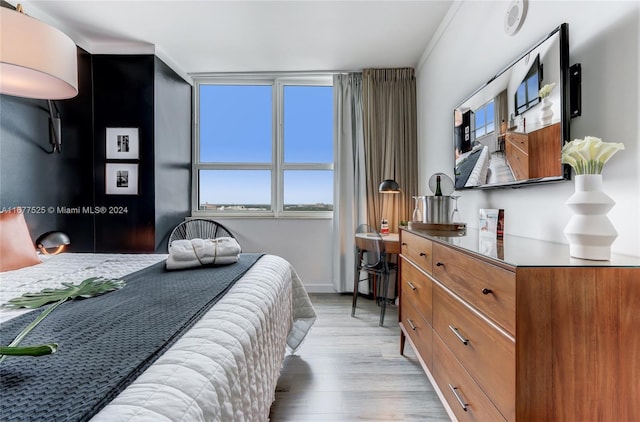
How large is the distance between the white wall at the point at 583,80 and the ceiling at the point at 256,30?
59 centimetres

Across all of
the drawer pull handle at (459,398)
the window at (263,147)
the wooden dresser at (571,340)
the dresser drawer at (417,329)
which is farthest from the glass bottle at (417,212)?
the window at (263,147)

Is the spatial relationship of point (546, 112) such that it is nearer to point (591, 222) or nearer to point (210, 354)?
point (591, 222)

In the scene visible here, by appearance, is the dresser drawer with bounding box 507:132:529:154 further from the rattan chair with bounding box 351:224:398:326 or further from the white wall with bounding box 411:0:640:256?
the rattan chair with bounding box 351:224:398:326

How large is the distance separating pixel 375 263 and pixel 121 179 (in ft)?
8.82

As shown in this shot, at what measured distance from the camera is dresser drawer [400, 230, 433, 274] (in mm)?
1492

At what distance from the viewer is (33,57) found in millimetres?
1301

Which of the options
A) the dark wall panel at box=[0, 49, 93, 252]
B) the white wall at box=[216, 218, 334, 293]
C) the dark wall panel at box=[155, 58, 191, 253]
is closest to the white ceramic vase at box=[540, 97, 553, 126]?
the white wall at box=[216, 218, 334, 293]

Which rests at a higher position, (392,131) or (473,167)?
(392,131)

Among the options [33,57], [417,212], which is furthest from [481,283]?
[33,57]

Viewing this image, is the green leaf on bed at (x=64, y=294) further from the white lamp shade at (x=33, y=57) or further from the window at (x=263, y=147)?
the window at (x=263, y=147)

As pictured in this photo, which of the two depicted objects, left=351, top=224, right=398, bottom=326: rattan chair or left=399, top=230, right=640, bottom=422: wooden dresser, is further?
left=351, top=224, right=398, bottom=326: rattan chair

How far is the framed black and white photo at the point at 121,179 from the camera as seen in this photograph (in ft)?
9.53

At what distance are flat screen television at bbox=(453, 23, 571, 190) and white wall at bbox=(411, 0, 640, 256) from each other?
0.21 ft

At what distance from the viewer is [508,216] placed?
1.56m
